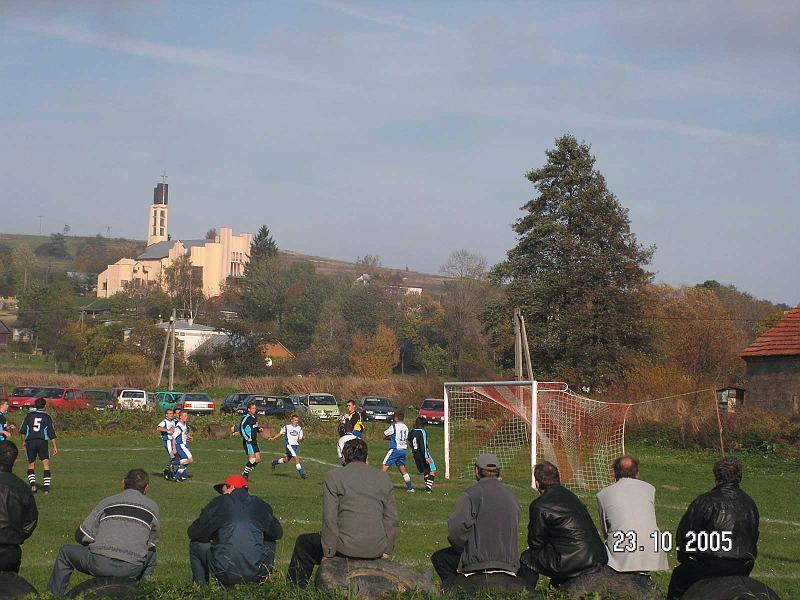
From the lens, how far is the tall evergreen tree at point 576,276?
52.8 m

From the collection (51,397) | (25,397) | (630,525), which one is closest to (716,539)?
(630,525)

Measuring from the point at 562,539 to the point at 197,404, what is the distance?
4452 cm

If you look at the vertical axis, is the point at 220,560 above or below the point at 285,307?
below

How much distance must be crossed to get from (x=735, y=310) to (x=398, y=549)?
9042cm

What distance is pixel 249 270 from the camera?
12388cm

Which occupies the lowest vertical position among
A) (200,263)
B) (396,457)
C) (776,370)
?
(396,457)

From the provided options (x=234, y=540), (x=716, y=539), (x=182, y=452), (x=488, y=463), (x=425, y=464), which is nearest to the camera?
(x=716, y=539)

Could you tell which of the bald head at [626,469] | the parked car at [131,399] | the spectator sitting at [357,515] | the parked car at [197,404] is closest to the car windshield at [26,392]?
the parked car at [131,399]

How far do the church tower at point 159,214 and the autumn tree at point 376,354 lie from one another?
9372cm

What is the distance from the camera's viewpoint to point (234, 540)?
29.9 ft

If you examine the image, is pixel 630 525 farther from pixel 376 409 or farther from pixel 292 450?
pixel 376 409

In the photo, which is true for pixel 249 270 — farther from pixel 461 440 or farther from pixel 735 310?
pixel 461 440

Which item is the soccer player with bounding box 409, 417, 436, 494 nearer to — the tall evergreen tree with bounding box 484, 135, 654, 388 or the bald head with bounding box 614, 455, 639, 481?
the bald head with bounding box 614, 455, 639, 481

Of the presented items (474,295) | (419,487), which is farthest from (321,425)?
(474,295)
